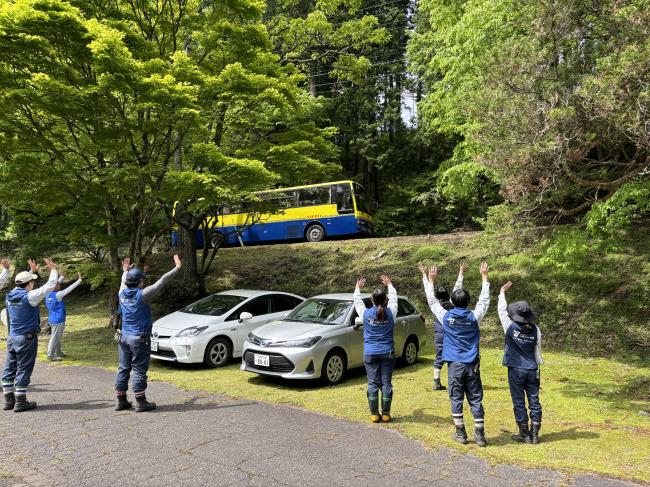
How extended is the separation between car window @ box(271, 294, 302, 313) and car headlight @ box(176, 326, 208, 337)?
1.82m

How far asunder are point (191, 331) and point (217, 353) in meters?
0.68

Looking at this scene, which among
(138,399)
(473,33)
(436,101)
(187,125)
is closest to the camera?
(138,399)

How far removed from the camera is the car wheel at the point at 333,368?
7824mm

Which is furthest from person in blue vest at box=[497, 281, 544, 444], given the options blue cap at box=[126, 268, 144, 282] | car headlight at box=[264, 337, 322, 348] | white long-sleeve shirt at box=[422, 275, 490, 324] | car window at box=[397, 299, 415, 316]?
blue cap at box=[126, 268, 144, 282]

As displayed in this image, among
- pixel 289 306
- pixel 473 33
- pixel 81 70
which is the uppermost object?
pixel 473 33

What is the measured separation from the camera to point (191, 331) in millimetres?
9047

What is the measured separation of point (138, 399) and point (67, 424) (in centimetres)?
84

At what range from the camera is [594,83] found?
637cm

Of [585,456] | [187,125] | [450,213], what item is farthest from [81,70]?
[450,213]

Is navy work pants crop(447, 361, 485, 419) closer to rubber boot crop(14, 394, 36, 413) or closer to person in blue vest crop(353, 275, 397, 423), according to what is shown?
person in blue vest crop(353, 275, 397, 423)

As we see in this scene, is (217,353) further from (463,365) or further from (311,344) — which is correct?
(463,365)

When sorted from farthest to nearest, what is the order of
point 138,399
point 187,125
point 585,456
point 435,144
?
point 435,144 → point 187,125 → point 138,399 → point 585,456

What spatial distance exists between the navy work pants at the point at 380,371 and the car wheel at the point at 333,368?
195cm

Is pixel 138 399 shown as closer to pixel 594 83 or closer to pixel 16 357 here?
pixel 16 357
